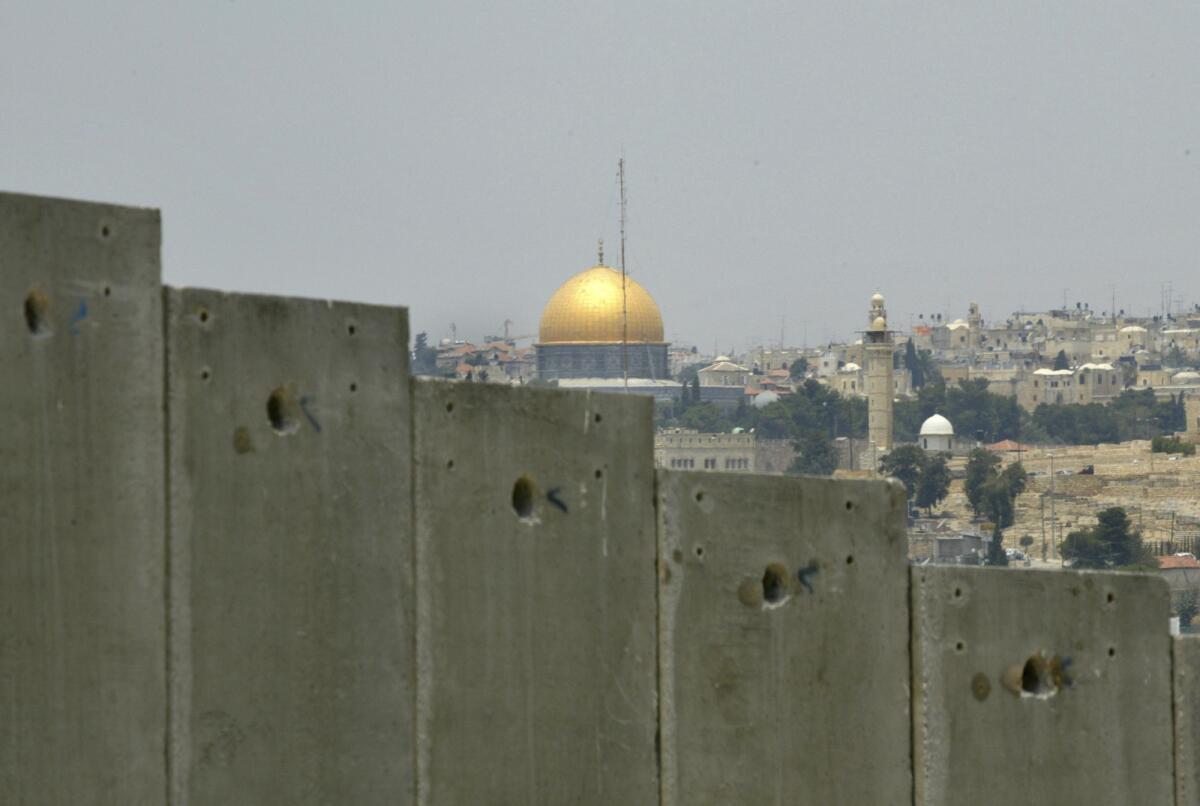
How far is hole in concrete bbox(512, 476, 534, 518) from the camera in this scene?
601 centimetres

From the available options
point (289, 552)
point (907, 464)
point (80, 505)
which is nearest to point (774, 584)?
point (289, 552)

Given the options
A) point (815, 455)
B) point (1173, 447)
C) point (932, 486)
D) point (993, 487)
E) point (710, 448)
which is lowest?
point (932, 486)

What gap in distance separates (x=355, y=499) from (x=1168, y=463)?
118482 mm

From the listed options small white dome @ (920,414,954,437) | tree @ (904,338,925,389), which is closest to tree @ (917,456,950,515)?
small white dome @ (920,414,954,437)

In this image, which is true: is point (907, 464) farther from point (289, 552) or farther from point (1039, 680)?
point (289, 552)

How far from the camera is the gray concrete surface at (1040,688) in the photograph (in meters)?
6.61

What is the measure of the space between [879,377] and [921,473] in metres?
17.3

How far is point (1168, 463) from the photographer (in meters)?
122

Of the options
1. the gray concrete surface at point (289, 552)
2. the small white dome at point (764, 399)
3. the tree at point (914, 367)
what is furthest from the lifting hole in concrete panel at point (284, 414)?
the tree at point (914, 367)

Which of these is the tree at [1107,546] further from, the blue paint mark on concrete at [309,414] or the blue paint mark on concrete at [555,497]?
the blue paint mark on concrete at [309,414]

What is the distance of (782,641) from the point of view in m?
6.40

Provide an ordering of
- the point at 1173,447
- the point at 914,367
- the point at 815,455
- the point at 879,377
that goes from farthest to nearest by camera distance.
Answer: the point at 914,367 → the point at 879,377 → the point at 1173,447 → the point at 815,455

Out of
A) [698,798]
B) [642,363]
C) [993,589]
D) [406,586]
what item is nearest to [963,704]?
[993,589]

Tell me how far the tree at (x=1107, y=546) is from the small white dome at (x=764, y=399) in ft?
201
